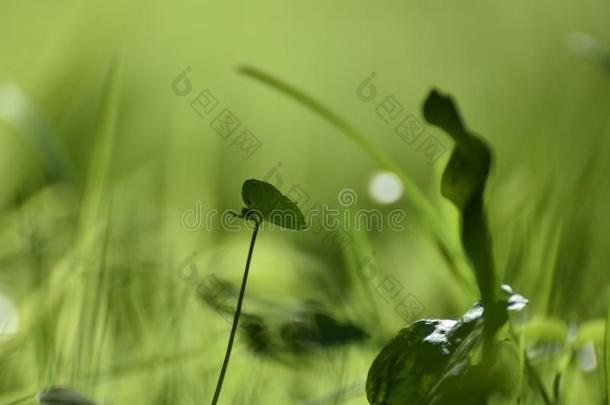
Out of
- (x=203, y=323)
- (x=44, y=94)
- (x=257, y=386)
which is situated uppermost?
(x=44, y=94)

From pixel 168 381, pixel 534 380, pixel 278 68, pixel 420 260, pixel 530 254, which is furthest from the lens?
pixel 278 68

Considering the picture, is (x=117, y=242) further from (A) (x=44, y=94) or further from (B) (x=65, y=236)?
(A) (x=44, y=94)

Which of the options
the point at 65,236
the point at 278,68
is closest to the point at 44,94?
the point at 65,236

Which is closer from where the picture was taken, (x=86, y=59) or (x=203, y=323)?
(x=203, y=323)

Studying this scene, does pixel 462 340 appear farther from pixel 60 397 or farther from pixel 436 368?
pixel 60 397

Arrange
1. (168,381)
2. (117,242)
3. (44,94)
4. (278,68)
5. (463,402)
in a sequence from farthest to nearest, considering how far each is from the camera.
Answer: (278,68) → (44,94) → (117,242) → (168,381) → (463,402)

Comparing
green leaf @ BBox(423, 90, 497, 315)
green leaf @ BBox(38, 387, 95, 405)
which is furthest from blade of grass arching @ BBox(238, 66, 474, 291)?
green leaf @ BBox(38, 387, 95, 405)

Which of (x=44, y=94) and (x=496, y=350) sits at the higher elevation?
(x=44, y=94)

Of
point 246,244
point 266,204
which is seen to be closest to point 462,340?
point 266,204
